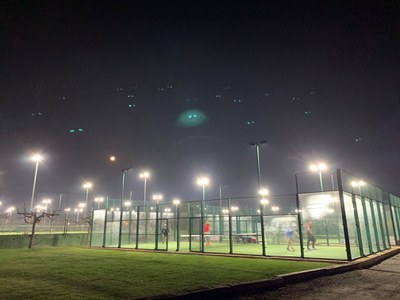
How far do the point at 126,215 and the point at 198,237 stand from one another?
9432mm

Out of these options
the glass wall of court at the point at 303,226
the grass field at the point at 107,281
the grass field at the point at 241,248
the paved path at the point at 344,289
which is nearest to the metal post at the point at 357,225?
the glass wall of court at the point at 303,226

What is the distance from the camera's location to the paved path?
7.42m

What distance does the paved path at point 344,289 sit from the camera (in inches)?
292

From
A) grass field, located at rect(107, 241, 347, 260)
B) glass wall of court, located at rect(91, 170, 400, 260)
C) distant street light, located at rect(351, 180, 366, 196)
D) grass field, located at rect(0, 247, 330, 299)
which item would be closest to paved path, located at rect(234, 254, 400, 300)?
grass field, located at rect(0, 247, 330, 299)

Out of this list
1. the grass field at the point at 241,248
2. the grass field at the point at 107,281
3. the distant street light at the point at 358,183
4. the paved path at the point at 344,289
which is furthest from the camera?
the grass field at the point at 241,248

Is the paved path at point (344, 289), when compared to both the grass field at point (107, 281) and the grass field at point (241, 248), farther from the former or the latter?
the grass field at point (241, 248)

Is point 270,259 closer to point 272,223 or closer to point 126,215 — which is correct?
point 272,223

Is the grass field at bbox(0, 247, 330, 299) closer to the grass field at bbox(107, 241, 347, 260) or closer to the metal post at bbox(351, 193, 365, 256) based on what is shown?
the metal post at bbox(351, 193, 365, 256)

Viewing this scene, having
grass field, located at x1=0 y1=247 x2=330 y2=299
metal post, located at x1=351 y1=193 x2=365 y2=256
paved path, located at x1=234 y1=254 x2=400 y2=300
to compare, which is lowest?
paved path, located at x1=234 y1=254 x2=400 y2=300

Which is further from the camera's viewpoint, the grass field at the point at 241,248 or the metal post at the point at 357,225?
the grass field at the point at 241,248

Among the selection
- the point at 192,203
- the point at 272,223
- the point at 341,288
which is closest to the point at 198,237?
the point at 192,203

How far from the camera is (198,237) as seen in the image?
Answer: 2180cm

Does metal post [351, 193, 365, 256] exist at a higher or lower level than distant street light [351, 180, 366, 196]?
lower

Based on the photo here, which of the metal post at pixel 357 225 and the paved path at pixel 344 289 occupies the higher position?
the metal post at pixel 357 225
